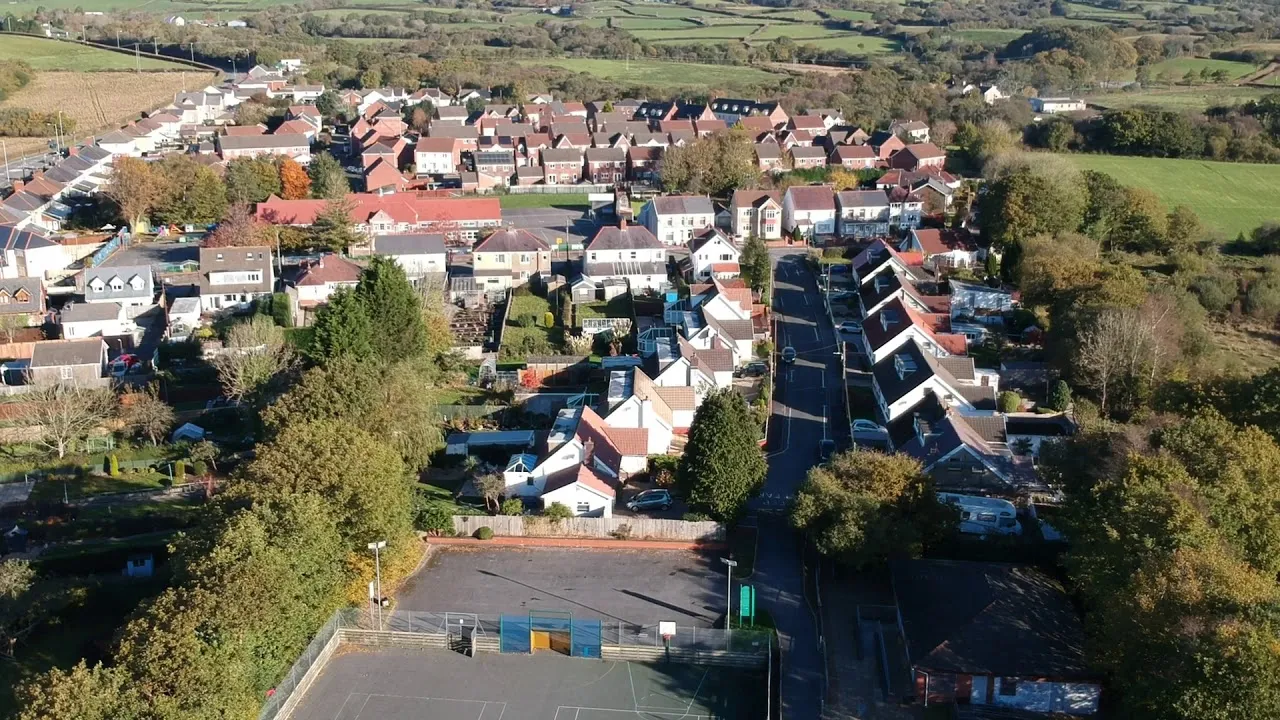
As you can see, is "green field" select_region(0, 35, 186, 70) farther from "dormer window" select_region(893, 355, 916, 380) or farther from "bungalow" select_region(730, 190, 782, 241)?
"dormer window" select_region(893, 355, 916, 380)

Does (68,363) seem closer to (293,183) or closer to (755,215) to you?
(293,183)

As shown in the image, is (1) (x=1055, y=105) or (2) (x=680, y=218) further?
(1) (x=1055, y=105)

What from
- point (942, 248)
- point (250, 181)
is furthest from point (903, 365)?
point (250, 181)

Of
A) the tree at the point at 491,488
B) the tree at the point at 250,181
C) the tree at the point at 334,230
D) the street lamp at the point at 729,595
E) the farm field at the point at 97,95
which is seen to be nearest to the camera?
the street lamp at the point at 729,595

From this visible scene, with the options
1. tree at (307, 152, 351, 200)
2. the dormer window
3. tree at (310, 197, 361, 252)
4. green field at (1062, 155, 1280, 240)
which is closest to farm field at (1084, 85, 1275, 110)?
green field at (1062, 155, 1280, 240)

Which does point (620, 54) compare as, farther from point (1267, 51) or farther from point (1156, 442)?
point (1156, 442)

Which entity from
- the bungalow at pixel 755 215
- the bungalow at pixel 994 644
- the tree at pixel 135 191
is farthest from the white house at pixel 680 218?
the bungalow at pixel 994 644

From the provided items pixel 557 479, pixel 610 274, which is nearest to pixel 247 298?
pixel 610 274

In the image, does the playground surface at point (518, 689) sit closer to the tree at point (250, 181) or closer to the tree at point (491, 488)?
the tree at point (491, 488)
